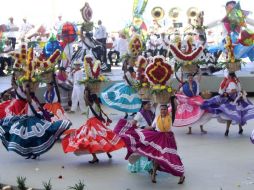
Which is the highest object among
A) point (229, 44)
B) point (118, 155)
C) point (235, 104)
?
point (229, 44)

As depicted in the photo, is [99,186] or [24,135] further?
[24,135]

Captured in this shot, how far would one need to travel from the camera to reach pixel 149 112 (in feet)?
26.7

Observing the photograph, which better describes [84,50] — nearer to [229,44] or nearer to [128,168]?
[229,44]

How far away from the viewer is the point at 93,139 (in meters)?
8.42

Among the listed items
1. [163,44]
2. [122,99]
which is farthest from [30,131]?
[163,44]

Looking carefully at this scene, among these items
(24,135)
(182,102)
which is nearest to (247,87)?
(182,102)

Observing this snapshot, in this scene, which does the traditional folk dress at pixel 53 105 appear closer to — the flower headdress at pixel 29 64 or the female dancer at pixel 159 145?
the flower headdress at pixel 29 64

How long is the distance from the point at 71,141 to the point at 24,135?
696mm

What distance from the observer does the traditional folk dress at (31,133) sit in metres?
8.72

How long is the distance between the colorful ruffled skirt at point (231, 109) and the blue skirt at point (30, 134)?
2.67 metres

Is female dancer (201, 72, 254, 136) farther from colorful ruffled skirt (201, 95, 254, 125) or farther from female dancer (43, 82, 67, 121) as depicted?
female dancer (43, 82, 67, 121)

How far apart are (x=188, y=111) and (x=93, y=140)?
255 centimetres

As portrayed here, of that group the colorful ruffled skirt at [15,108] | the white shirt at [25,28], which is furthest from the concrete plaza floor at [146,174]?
the white shirt at [25,28]

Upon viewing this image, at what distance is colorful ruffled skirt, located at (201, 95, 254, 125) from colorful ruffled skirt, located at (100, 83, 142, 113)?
166cm
